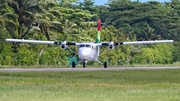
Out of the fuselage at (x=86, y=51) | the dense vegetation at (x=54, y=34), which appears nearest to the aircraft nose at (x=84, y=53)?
the fuselage at (x=86, y=51)

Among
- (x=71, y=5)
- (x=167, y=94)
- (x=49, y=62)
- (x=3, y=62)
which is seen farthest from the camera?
(x=71, y=5)

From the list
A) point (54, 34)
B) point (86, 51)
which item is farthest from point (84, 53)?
point (54, 34)

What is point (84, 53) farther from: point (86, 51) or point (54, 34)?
point (54, 34)

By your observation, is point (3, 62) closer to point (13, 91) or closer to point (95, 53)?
point (95, 53)

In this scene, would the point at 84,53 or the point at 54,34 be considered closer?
the point at 84,53

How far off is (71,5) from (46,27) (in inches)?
1101

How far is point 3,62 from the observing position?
56469mm

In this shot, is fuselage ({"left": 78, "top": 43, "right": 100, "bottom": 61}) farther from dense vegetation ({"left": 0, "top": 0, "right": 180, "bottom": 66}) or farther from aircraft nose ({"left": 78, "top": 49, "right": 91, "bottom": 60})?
dense vegetation ({"left": 0, "top": 0, "right": 180, "bottom": 66})

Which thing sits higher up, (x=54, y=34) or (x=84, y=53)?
(x=54, y=34)

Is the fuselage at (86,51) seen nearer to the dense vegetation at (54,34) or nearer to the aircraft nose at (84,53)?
the aircraft nose at (84,53)

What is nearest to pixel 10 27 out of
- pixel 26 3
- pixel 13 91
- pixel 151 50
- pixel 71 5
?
pixel 26 3

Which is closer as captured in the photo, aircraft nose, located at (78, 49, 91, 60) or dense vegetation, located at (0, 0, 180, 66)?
aircraft nose, located at (78, 49, 91, 60)

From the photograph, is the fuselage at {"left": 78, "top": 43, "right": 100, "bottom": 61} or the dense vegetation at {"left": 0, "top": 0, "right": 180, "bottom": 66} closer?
the fuselage at {"left": 78, "top": 43, "right": 100, "bottom": 61}

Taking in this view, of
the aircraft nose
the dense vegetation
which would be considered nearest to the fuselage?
the aircraft nose
